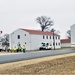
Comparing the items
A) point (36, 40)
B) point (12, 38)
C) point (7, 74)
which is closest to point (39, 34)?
point (36, 40)

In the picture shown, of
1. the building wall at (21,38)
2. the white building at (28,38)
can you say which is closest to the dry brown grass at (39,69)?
the white building at (28,38)

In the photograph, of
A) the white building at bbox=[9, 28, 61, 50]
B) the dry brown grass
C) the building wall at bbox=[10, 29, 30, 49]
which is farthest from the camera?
the building wall at bbox=[10, 29, 30, 49]

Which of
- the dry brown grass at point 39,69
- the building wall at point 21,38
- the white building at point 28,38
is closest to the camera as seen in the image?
the dry brown grass at point 39,69

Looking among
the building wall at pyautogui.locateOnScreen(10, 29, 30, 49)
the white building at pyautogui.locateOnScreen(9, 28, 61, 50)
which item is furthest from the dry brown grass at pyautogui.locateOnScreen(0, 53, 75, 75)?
the building wall at pyautogui.locateOnScreen(10, 29, 30, 49)

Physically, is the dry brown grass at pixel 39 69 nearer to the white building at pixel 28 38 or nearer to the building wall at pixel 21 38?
the white building at pixel 28 38

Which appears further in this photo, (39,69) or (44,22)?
(44,22)

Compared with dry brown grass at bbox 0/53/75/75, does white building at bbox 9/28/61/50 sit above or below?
above

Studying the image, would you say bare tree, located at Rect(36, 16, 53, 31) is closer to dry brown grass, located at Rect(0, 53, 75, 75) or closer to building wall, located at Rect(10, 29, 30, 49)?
building wall, located at Rect(10, 29, 30, 49)

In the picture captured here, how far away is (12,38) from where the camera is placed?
9988cm

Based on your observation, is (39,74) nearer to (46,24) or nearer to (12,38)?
(12,38)

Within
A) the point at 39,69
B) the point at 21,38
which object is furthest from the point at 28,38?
the point at 39,69

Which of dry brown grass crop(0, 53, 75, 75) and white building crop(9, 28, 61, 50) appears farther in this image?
white building crop(9, 28, 61, 50)

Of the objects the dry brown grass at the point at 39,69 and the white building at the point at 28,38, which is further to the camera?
the white building at the point at 28,38

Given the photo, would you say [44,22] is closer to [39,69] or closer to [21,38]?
[21,38]
